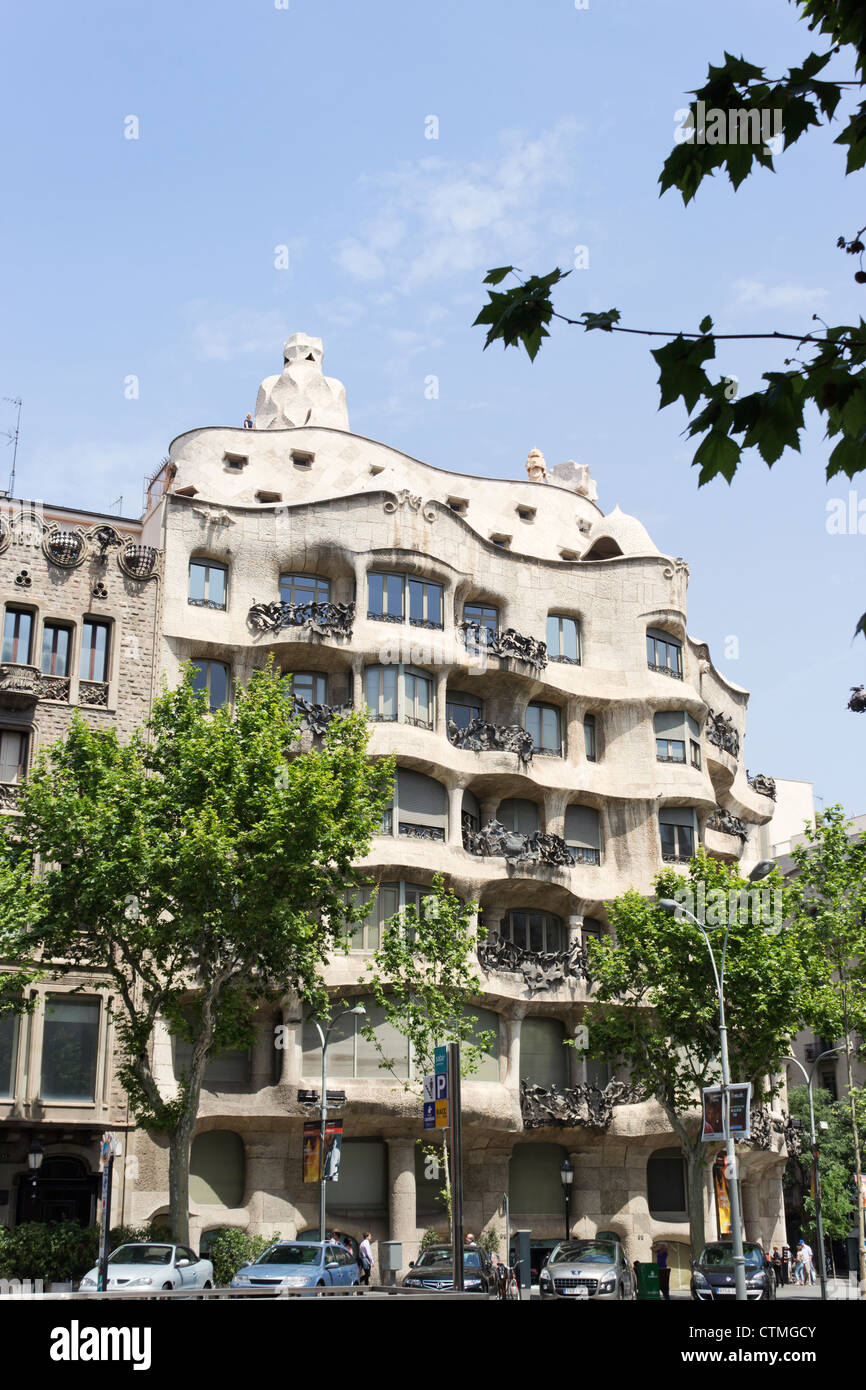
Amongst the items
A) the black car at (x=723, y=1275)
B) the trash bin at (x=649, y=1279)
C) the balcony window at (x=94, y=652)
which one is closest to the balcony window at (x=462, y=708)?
the balcony window at (x=94, y=652)

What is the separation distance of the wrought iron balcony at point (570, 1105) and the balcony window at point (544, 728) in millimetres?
11482

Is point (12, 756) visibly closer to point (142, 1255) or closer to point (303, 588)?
point (303, 588)

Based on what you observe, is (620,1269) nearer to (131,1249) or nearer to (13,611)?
(131,1249)

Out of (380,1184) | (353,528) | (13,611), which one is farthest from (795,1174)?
(13,611)

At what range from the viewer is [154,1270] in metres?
27.1

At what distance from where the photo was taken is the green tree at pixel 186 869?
3397 cm

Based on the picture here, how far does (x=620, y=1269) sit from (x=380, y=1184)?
1439cm

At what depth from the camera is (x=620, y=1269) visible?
31625mm

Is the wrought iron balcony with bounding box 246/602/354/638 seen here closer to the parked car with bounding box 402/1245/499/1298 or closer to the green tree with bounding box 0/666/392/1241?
the green tree with bounding box 0/666/392/1241

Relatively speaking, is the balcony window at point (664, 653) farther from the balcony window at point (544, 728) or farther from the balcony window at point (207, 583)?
the balcony window at point (207, 583)

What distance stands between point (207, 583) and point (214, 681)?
3194 millimetres

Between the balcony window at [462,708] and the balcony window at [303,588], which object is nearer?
the balcony window at [303,588]

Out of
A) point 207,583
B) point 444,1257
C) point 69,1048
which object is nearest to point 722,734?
point 207,583

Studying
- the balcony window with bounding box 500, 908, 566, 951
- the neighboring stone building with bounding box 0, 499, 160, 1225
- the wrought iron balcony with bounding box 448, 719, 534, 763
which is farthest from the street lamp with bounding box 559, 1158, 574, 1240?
the neighboring stone building with bounding box 0, 499, 160, 1225
